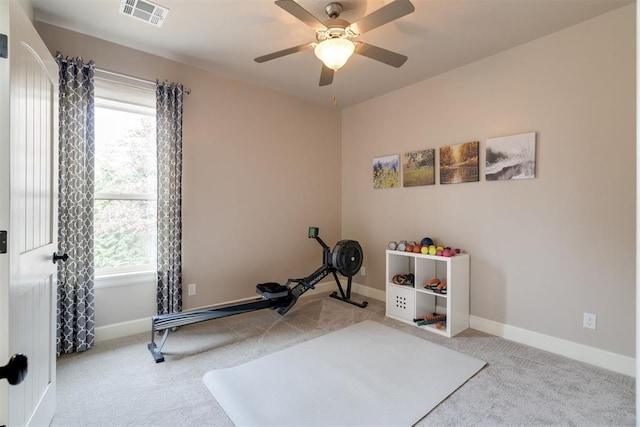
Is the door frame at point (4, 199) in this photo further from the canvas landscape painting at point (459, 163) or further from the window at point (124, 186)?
the canvas landscape painting at point (459, 163)

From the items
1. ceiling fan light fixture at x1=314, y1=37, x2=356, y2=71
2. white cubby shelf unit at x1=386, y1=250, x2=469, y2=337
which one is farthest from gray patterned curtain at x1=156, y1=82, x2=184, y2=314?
white cubby shelf unit at x1=386, y1=250, x2=469, y2=337

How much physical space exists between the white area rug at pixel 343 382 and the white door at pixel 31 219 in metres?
0.96

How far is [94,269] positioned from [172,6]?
224 cm

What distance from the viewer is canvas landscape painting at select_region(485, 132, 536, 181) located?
276cm

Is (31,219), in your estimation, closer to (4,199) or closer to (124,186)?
(4,199)

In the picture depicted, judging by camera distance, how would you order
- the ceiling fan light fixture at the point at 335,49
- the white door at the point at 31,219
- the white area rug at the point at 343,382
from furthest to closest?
the ceiling fan light fixture at the point at 335,49, the white area rug at the point at 343,382, the white door at the point at 31,219

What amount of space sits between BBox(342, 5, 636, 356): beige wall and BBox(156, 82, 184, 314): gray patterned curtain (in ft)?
8.70

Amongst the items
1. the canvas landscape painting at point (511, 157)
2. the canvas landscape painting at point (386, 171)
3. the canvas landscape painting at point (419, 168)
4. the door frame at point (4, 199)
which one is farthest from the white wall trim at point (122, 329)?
the canvas landscape painting at point (511, 157)

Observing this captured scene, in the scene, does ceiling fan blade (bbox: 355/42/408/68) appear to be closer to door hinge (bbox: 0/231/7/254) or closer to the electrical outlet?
door hinge (bbox: 0/231/7/254)

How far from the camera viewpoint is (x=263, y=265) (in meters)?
3.87

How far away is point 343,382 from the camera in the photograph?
217cm

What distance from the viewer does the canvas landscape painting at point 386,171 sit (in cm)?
393

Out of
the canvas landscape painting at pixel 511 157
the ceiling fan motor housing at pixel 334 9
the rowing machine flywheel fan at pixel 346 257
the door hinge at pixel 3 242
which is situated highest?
the ceiling fan motor housing at pixel 334 9

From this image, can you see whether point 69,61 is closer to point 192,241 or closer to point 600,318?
point 192,241
